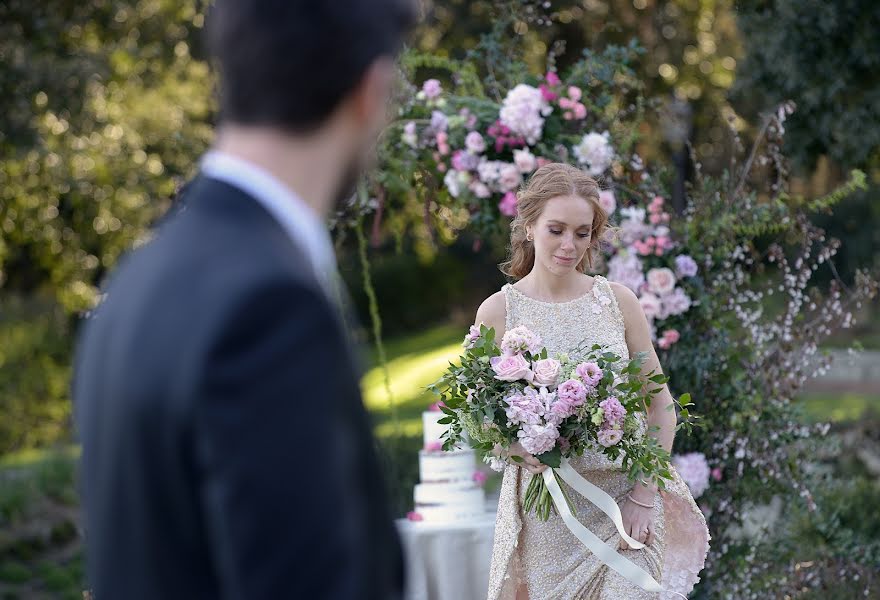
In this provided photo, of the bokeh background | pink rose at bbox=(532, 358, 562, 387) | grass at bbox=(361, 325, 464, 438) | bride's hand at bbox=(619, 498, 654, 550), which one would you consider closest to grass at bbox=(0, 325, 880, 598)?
the bokeh background

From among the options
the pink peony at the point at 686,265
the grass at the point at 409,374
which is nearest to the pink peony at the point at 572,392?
the pink peony at the point at 686,265

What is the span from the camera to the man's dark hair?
1196mm

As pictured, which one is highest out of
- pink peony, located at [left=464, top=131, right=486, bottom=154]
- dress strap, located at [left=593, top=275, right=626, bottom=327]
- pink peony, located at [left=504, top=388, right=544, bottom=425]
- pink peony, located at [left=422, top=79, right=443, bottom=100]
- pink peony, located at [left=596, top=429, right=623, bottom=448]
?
pink peony, located at [left=422, top=79, right=443, bottom=100]

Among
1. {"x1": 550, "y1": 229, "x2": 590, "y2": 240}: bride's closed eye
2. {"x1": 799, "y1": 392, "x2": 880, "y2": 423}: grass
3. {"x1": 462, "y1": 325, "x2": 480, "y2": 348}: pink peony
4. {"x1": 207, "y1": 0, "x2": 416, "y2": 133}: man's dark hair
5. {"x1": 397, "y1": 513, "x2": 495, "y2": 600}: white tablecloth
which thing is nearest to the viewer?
{"x1": 207, "y1": 0, "x2": 416, "y2": 133}: man's dark hair

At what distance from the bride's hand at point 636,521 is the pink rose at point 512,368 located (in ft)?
1.95

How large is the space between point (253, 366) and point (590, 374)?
9.37 ft

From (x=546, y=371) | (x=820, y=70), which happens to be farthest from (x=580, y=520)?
(x=820, y=70)

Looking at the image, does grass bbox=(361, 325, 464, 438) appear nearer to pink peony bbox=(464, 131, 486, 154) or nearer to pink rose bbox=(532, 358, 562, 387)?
pink peony bbox=(464, 131, 486, 154)

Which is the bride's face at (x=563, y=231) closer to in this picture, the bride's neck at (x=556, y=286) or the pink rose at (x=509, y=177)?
the bride's neck at (x=556, y=286)

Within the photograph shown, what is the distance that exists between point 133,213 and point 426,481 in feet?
29.6

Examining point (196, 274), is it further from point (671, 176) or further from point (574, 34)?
point (574, 34)

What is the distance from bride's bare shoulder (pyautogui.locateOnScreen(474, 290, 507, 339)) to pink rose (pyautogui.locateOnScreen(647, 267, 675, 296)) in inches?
70.6

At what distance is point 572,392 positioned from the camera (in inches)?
150

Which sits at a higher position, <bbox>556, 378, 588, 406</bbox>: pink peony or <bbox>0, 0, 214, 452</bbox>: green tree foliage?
<bbox>0, 0, 214, 452</bbox>: green tree foliage
